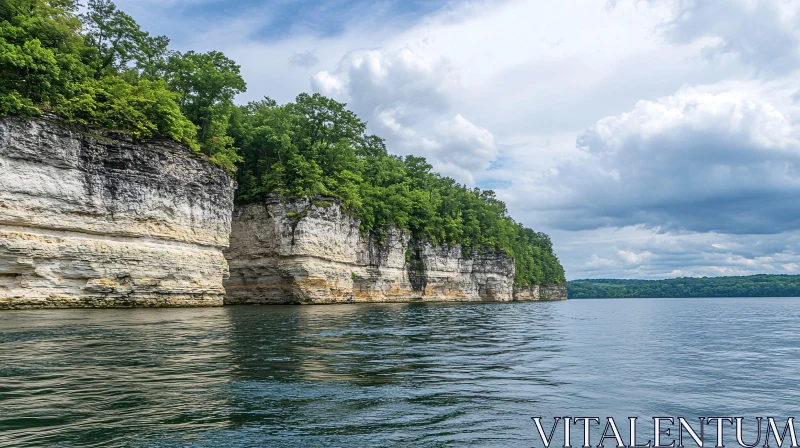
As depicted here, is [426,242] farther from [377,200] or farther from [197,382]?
[197,382]

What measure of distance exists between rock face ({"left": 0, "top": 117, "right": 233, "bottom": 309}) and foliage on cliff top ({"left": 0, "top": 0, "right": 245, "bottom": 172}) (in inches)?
56.8

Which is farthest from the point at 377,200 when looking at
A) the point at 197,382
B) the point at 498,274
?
the point at 197,382

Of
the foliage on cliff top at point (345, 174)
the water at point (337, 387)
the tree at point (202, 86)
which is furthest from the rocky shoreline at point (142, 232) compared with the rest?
the water at point (337, 387)

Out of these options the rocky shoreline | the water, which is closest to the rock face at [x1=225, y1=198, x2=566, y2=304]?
the rocky shoreline

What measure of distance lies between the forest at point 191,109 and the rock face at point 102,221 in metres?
1.52

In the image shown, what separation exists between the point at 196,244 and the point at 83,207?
797cm

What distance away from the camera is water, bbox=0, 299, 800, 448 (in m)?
5.89

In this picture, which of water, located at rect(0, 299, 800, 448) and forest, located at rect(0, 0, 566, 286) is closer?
water, located at rect(0, 299, 800, 448)

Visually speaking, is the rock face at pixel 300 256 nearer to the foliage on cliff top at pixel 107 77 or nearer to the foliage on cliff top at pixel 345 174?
the foliage on cliff top at pixel 345 174

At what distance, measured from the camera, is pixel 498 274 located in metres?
90.4

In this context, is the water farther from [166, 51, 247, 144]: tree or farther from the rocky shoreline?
[166, 51, 247, 144]: tree

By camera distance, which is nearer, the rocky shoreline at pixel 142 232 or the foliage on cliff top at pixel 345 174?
the rocky shoreline at pixel 142 232

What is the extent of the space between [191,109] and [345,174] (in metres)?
16.7

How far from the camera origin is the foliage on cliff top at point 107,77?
2639 centimetres
